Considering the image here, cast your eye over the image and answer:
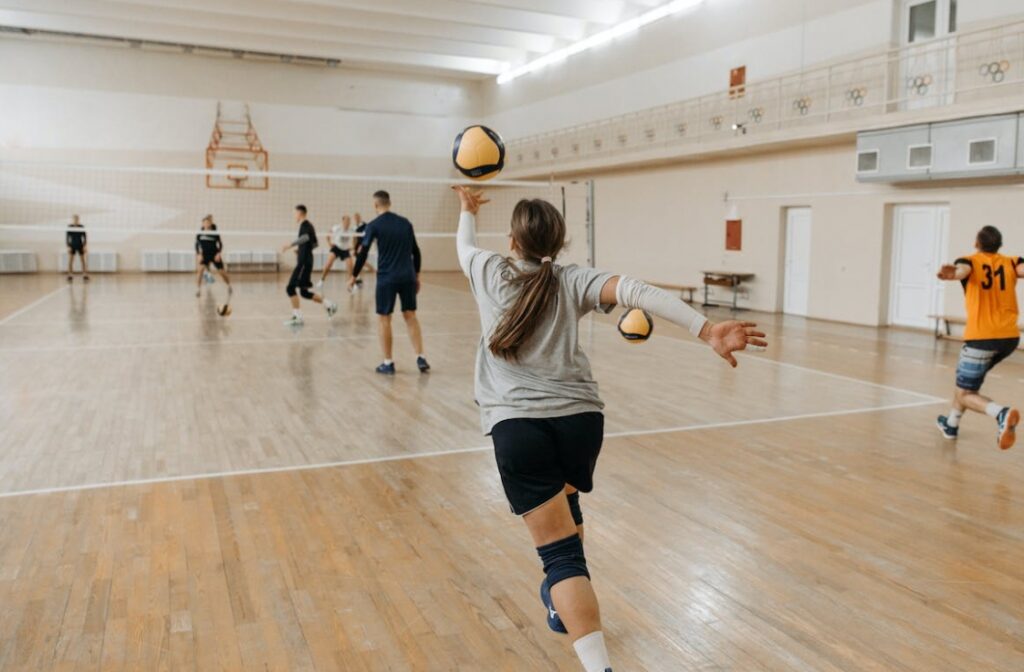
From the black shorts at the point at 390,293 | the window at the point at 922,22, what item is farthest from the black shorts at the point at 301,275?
the window at the point at 922,22

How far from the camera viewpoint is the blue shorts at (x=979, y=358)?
5.59 m

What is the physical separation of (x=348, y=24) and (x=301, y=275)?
40.5 ft

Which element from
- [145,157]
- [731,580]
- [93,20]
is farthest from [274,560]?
[145,157]

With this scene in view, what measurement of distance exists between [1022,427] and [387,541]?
202 inches

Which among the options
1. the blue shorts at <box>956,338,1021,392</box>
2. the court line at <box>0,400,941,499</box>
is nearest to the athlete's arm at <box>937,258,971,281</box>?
the blue shorts at <box>956,338,1021,392</box>

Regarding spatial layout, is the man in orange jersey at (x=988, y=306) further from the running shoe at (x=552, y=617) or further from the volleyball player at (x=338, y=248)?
the volleyball player at (x=338, y=248)

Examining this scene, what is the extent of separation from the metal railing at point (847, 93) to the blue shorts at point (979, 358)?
722 cm

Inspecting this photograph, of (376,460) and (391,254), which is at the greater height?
(391,254)

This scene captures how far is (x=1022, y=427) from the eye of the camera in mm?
6301

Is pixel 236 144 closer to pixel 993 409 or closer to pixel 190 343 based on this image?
pixel 190 343

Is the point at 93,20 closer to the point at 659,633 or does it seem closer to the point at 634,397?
the point at 634,397

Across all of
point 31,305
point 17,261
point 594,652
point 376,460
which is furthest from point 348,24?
point 594,652

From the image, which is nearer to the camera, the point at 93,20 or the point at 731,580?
the point at 731,580

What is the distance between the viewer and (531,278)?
243 cm
